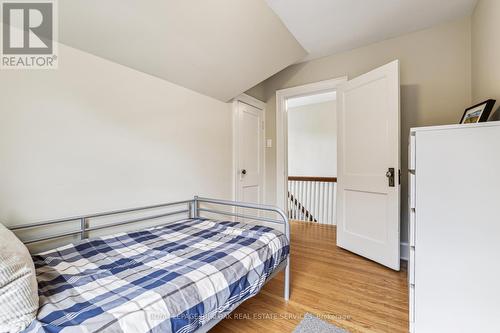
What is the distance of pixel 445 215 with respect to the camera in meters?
1.20

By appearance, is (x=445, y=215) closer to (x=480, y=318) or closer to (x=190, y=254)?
(x=480, y=318)

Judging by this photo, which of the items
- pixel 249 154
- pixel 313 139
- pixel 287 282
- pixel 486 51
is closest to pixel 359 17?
pixel 486 51

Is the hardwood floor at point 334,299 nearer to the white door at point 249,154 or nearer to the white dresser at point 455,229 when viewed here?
the white dresser at point 455,229

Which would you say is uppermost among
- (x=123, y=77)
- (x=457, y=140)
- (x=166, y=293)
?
(x=123, y=77)

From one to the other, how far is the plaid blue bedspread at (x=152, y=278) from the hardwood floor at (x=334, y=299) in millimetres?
341

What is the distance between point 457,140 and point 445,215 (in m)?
0.40

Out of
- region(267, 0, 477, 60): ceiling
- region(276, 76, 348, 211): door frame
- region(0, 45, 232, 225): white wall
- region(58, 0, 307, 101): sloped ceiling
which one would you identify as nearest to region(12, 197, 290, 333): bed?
region(0, 45, 232, 225): white wall

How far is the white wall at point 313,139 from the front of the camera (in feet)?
16.4

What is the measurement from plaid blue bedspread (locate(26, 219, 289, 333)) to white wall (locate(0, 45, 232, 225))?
33 centimetres

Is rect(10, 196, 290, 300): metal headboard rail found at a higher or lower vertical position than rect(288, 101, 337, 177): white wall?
lower

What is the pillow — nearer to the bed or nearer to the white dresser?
the bed

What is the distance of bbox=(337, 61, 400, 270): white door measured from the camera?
6.99 feet

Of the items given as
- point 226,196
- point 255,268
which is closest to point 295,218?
point 226,196

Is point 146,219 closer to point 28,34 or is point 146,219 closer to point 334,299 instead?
point 28,34
